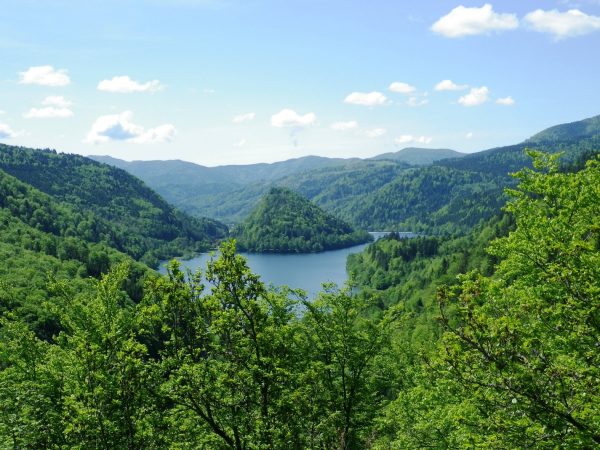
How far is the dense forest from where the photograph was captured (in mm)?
11141

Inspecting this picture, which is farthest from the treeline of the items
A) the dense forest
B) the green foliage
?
the green foliage

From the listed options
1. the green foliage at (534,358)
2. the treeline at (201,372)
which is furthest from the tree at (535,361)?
the treeline at (201,372)

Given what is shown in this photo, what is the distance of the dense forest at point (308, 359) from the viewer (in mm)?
11141

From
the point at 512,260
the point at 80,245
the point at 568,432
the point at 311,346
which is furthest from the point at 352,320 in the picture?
the point at 80,245

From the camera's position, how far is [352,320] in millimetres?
22672

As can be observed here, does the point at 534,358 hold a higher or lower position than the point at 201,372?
higher

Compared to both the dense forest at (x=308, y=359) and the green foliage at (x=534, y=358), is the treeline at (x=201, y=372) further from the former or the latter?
the green foliage at (x=534, y=358)

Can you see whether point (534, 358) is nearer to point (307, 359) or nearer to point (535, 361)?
point (535, 361)

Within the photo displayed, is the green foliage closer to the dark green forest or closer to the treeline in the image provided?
the dark green forest

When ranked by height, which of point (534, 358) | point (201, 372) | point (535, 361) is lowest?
point (201, 372)

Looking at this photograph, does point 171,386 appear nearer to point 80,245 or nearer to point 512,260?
point 512,260

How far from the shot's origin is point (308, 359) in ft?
71.2

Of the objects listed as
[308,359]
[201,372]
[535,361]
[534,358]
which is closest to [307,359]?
[308,359]

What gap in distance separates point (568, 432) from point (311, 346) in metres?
13.1
